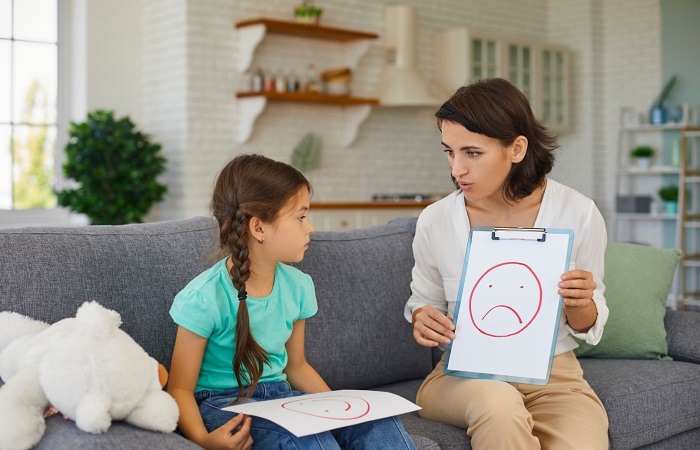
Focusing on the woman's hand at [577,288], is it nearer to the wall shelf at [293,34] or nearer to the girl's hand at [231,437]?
the girl's hand at [231,437]

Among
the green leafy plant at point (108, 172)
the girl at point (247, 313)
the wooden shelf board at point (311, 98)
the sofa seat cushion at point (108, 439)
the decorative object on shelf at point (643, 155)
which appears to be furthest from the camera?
the decorative object on shelf at point (643, 155)

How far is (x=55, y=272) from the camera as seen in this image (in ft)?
6.29

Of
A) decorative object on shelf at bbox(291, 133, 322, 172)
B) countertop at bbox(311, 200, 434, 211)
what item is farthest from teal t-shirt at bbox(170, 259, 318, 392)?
decorative object on shelf at bbox(291, 133, 322, 172)

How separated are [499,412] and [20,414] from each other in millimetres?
965

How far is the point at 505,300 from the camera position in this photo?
2.00 meters

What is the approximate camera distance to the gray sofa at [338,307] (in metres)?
1.90

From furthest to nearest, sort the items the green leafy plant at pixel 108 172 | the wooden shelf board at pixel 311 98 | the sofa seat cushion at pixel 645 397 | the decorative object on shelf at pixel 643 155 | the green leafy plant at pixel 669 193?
the decorative object on shelf at pixel 643 155, the green leafy plant at pixel 669 193, the wooden shelf board at pixel 311 98, the green leafy plant at pixel 108 172, the sofa seat cushion at pixel 645 397

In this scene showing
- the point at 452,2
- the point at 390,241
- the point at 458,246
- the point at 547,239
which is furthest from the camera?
the point at 452,2

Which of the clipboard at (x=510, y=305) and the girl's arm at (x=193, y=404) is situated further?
the clipboard at (x=510, y=305)

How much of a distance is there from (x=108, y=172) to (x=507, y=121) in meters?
3.64

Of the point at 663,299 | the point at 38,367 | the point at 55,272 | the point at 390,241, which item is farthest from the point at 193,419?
the point at 663,299

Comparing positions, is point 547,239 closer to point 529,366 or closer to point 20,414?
point 529,366

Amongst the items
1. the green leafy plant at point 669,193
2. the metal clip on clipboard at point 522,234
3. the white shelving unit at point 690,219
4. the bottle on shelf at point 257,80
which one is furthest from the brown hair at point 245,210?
the green leafy plant at point 669,193

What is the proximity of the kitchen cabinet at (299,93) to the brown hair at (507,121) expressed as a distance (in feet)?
12.4
